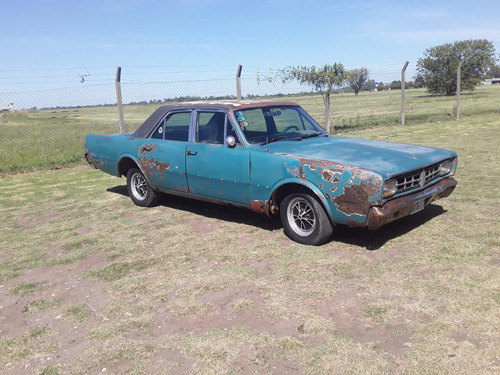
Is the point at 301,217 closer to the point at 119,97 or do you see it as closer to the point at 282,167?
the point at 282,167

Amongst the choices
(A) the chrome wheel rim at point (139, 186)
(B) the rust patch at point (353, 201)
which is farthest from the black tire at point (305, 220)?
(A) the chrome wheel rim at point (139, 186)

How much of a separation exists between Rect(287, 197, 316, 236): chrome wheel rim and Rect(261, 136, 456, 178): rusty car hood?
519mm

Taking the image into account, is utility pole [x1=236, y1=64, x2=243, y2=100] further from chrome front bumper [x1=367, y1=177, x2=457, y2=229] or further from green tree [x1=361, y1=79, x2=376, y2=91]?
green tree [x1=361, y1=79, x2=376, y2=91]

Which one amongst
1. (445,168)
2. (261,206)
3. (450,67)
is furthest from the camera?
(450,67)

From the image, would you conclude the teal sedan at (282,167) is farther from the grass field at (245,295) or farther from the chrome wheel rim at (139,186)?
the grass field at (245,295)

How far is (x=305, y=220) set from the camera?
197 inches

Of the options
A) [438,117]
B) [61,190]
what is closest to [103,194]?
[61,190]

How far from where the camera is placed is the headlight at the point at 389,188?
14.2ft

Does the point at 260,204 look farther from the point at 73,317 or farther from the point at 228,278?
the point at 73,317

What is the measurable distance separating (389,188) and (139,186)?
159 inches

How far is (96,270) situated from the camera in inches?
182

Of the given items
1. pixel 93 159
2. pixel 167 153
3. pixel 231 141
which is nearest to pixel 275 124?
pixel 231 141

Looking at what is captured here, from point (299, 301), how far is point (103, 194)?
537cm

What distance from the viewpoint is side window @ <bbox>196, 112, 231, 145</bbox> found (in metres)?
5.70
